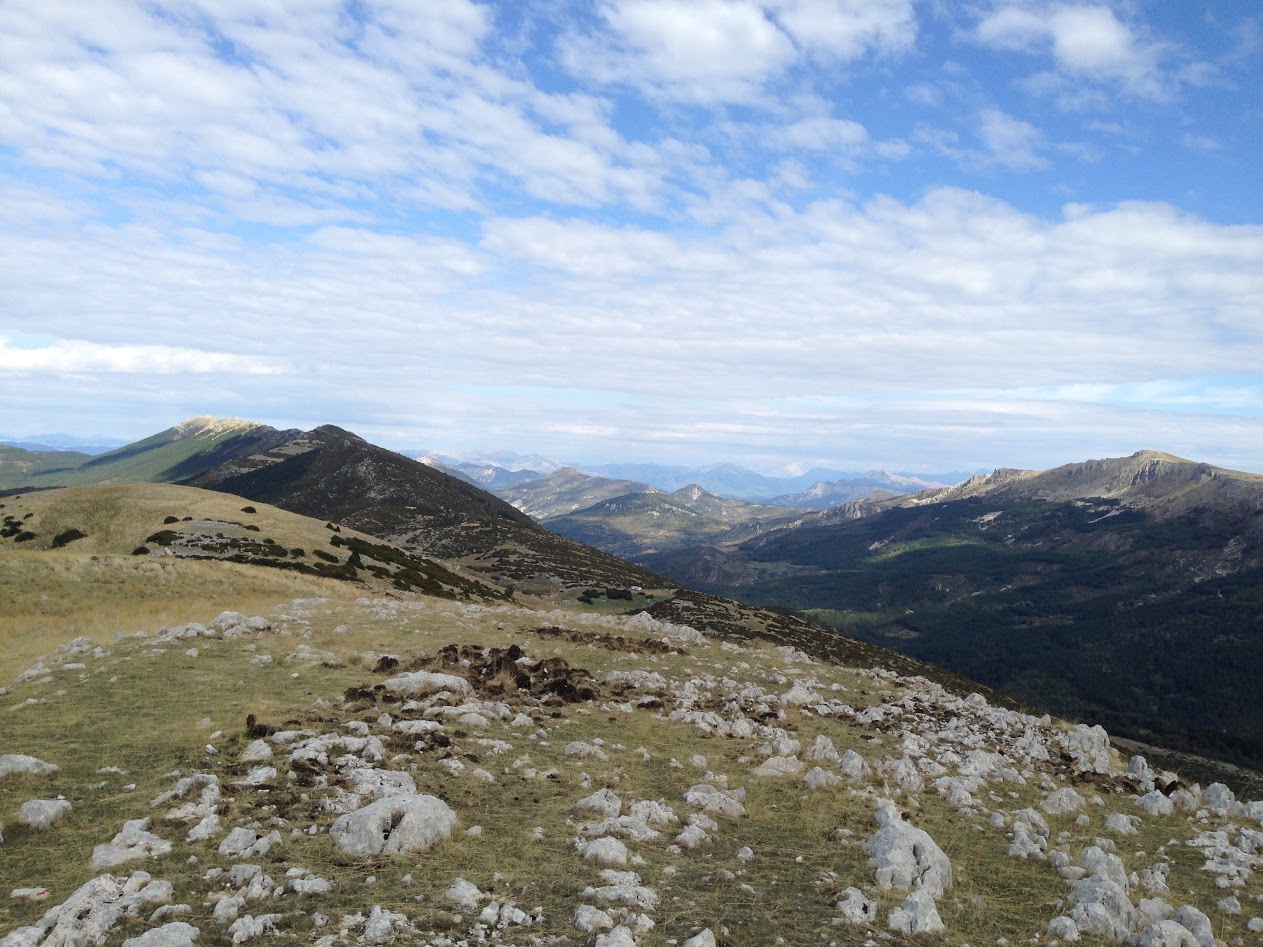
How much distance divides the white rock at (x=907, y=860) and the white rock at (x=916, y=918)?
0.86 meters

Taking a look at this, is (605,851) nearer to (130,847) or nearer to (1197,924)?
(130,847)

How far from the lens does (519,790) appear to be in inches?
495

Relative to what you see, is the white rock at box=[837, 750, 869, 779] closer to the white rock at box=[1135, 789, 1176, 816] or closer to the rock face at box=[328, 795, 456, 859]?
the white rock at box=[1135, 789, 1176, 816]

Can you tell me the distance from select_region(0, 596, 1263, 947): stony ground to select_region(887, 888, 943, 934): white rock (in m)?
0.03

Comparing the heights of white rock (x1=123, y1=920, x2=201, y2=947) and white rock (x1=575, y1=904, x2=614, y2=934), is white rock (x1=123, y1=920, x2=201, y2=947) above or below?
above

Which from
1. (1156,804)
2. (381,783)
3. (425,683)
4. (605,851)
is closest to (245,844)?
(381,783)

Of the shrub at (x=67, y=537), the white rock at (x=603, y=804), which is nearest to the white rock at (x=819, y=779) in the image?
the white rock at (x=603, y=804)

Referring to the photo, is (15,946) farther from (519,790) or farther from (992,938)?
(992,938)

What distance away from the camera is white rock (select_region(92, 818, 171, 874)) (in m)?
8.35

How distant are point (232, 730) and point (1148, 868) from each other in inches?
708

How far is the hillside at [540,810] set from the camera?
27.0 ft

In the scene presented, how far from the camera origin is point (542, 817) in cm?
1145

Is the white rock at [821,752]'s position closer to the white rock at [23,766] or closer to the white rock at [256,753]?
the white rock at [256,753]

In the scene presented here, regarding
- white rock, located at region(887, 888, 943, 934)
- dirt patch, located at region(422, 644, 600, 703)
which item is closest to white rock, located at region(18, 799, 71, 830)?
dirt patch, located at region(422, 644, 600, 703)
